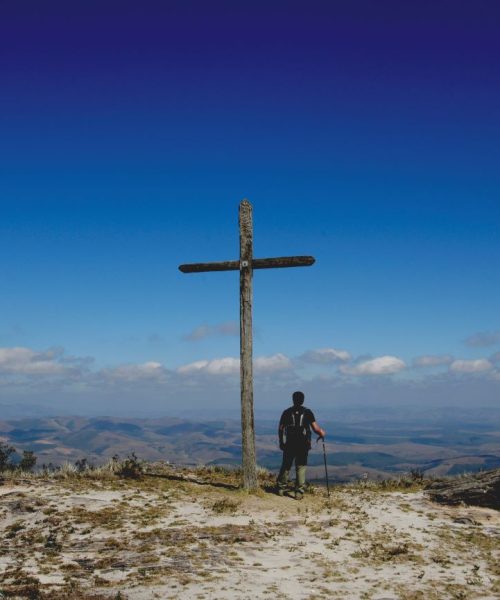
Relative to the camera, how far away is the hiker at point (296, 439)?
1462 cm

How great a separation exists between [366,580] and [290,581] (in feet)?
4.39

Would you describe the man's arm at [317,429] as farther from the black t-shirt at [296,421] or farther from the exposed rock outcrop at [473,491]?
the exposed rock outcrop at [473,491]

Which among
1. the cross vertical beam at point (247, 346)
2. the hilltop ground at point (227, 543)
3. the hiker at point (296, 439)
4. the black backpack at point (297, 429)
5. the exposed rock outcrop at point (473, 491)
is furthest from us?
the black backpack at point (297, 429)

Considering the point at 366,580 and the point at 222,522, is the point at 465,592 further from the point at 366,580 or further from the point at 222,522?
the point at 222,522

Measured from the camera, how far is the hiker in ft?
48.0

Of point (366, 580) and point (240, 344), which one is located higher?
point (240, 344)

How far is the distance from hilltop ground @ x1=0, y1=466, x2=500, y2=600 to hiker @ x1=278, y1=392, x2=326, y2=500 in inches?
25.5

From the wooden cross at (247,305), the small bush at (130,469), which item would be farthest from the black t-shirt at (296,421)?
the small bush at (130,469)

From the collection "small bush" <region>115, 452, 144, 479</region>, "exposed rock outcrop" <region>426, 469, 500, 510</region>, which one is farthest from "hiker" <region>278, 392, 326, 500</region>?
"small bush" <region>115, 452, 144, 479</region>

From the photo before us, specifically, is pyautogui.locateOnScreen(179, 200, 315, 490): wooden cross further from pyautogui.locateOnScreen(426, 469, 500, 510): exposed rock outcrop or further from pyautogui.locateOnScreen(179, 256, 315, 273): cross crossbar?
pyautogui.locateOnScreen(426, 469, 500, 510): exposed rock outcrop

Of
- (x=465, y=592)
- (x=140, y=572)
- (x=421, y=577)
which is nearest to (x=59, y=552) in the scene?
(x=140, y=572)

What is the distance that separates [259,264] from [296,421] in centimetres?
490

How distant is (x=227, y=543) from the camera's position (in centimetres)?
1028

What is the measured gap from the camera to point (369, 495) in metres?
15.9
